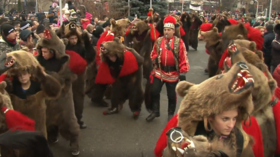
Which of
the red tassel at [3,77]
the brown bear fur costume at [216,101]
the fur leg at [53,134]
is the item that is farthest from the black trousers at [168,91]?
the brown bear fur costume at [216,101]

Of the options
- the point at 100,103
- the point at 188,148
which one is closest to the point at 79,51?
the point at 100,103

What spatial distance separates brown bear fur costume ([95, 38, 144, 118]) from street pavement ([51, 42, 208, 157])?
14.8 inches

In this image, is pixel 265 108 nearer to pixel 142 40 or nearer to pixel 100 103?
pixel 100 103

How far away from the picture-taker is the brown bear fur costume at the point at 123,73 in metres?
5.62

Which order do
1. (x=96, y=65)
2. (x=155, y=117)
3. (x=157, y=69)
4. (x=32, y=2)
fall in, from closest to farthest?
(x=157, y=69) < (x=155, y=117) < (x=96, y=65) < (x=32, y=2)

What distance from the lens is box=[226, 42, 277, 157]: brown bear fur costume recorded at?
9.42 ft

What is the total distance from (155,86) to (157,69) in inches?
12.8

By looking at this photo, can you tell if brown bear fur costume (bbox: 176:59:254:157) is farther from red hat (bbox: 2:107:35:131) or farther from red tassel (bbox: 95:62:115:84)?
red tassel (bbox: 95:62:115:84)

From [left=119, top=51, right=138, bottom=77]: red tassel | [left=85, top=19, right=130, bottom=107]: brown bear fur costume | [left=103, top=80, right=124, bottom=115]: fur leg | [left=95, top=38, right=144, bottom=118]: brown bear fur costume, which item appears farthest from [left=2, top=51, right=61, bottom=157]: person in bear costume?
[left=85, top=19, right=130, bottom=107]: brown bear fur costume

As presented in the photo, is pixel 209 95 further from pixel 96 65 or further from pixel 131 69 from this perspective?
pixel 96 65

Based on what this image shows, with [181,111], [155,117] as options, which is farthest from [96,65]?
[181,111]

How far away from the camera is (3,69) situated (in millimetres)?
3594

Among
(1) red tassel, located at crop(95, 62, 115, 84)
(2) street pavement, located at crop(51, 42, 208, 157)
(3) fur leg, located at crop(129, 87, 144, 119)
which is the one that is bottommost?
(2) street pavement, located at crop(51, 42, 208, 157)

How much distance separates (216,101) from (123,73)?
3.74 metres
